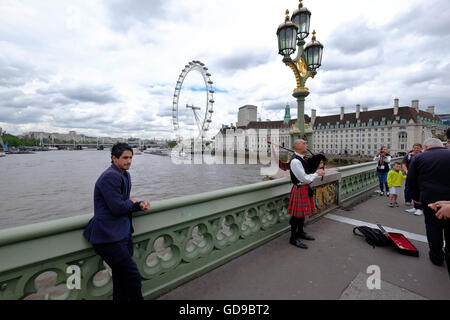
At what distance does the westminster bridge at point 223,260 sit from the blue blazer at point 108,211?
0.54ft

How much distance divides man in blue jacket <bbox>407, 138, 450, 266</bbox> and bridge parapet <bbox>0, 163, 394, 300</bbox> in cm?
194

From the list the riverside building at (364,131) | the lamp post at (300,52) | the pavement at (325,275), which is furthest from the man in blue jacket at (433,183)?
the riverside building at (364,131)

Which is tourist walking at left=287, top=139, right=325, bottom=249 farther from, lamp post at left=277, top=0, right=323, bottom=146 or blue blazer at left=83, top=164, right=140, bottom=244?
blue blazer at left=83, top=164, right=140, bottom=244

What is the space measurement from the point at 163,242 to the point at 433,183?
3754 millimetres

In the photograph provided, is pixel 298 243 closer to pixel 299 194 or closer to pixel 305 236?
pixel 305 236

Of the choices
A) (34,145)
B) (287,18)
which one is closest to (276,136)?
(287,18)

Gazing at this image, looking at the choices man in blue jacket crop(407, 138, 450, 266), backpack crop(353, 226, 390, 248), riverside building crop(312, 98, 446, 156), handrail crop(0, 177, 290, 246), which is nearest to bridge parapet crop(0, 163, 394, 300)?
handrail crop(0, 177, 290, 246)

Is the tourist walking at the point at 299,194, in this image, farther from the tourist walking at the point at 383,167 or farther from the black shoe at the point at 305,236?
the tourist walking at the point at 383,167

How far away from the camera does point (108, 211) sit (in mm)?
1896

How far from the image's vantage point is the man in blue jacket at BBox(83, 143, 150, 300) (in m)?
1.85

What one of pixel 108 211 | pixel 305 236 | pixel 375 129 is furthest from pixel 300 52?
pixel 375 129

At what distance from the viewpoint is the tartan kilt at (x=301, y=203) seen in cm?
355

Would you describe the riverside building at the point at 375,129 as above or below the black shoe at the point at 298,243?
above
